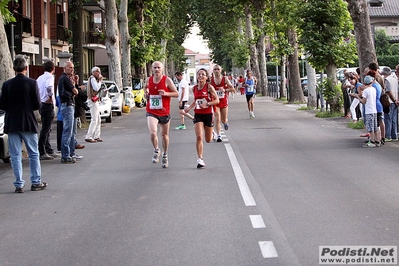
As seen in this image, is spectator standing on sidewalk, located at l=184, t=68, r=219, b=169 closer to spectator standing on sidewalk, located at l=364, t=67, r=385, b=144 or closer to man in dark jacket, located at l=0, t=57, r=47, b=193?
man in dark jacket, located at l=0, t=57, r=47, b=193

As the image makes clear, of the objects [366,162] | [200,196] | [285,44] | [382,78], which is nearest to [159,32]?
[285,44]

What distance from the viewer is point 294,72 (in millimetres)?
40969

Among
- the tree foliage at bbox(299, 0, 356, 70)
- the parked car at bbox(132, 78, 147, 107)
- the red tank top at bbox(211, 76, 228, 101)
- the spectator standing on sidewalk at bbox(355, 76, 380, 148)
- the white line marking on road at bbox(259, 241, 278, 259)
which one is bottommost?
the white line marking on road at bbox(259, 241, 278, 259)

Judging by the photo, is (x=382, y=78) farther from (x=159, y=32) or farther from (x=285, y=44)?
(x=159, y=32)

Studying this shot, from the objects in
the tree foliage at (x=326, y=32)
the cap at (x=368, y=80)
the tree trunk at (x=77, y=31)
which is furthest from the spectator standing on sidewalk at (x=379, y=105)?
the tree trunk at (x=77, y=31)

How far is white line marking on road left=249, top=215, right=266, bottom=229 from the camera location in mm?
7969

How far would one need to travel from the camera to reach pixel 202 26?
3248 inches

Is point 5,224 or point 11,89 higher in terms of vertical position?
point 11,89

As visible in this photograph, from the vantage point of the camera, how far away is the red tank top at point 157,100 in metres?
13.9

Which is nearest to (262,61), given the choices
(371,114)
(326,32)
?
(326,32)

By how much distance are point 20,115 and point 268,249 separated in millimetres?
5360

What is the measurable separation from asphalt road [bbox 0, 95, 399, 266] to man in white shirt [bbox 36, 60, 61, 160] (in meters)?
0.51

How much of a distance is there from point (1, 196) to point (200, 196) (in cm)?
289

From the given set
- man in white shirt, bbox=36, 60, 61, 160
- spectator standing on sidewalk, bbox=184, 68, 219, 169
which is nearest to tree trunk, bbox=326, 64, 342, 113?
man in white shirt, bbox=36, 60, 61, 160
